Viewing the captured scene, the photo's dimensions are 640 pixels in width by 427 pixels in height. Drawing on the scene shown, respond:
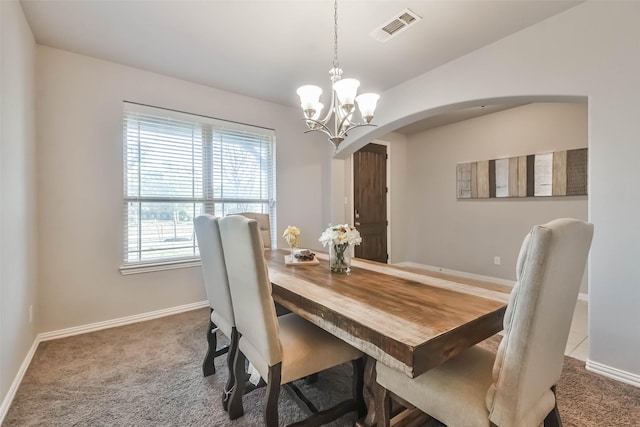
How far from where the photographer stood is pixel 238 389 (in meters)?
1.54

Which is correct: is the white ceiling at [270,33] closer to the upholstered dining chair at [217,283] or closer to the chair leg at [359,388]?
the upholstered dining chair at [217,283]

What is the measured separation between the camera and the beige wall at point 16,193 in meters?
1.68

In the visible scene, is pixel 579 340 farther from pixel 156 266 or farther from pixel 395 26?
pixel 156 266

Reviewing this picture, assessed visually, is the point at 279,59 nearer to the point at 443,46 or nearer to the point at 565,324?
the point at 443,46

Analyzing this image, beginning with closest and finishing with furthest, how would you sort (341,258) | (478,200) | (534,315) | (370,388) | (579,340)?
(534,315) → (370,388) → (341,258) → (579,340) → (478,200)

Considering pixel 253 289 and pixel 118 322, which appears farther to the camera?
pixel 118 322

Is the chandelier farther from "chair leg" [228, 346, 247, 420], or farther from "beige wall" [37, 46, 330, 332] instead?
"beige wall" [37, 46, 330, 332]

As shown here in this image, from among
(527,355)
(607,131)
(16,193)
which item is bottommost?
(527,355)

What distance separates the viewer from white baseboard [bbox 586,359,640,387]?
73.4 inches

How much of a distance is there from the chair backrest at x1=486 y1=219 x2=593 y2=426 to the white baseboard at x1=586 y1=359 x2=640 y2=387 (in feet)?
5.12

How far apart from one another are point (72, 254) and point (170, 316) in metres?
1.06

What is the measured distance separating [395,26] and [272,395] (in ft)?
8.40

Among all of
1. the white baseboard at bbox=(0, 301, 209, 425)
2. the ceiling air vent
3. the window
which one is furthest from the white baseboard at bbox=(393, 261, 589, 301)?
the ceiling air vent

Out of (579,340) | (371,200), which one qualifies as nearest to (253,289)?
(579,340)
